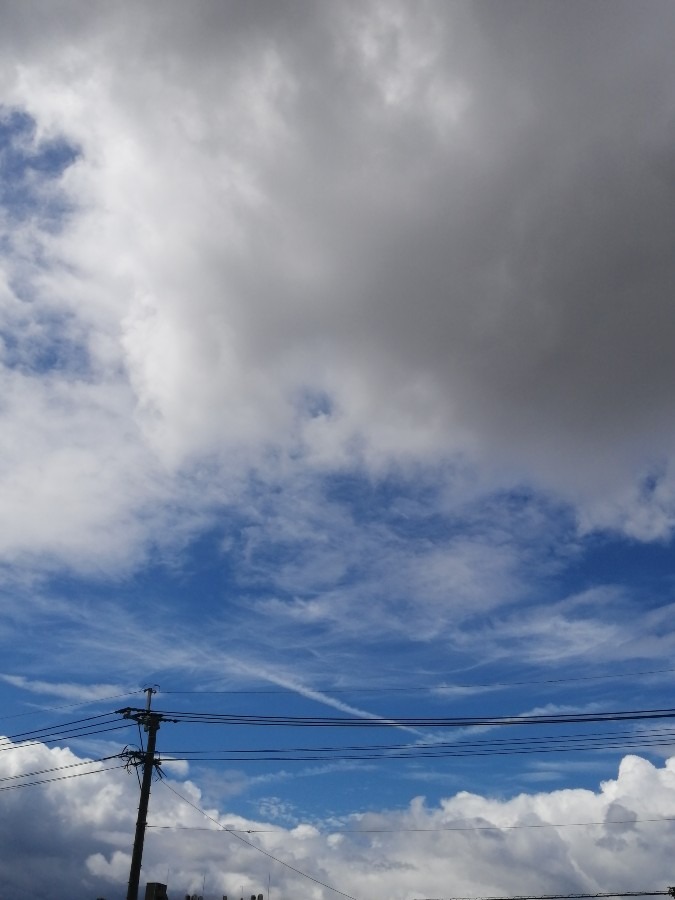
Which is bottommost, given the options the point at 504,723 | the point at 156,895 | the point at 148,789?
the point at 156,895

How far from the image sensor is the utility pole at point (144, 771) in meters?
38.2

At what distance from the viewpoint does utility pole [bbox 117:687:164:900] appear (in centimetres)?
3819

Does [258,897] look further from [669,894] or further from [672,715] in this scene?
[669,894]

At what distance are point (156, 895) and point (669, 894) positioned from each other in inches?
1543

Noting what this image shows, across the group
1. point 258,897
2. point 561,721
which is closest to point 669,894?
point 561,721

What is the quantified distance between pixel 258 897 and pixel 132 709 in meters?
11.3

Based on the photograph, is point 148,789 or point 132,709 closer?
point 148,789

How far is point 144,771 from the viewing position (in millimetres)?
41781

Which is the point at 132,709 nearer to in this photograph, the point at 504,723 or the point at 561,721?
the point at 504,723

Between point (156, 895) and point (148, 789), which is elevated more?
point (148, 789)

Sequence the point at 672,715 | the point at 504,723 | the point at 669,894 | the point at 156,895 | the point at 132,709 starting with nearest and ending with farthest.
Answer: the point at 156,895 < the point at 672,715 < the point at 504,723 < the point at 132,709 < the point at 669,894

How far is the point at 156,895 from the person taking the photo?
3362cm

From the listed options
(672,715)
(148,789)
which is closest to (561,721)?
(672,715)

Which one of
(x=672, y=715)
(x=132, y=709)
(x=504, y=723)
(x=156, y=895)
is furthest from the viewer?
(x=132, y=709)
